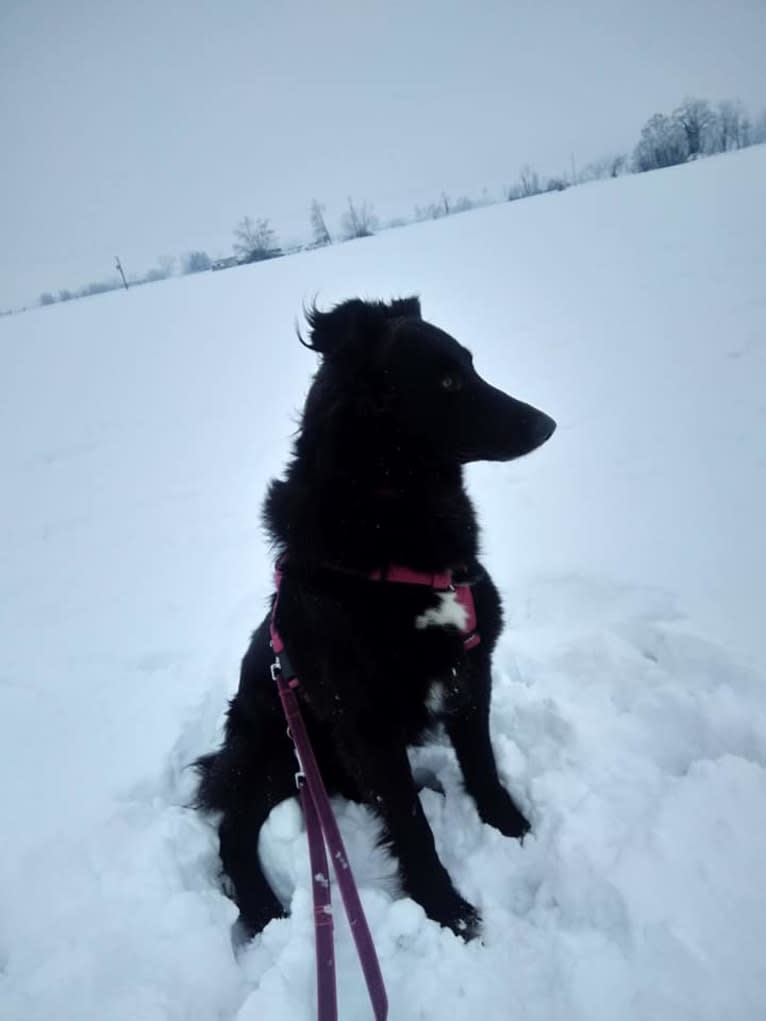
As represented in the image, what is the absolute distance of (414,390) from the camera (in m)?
1.85

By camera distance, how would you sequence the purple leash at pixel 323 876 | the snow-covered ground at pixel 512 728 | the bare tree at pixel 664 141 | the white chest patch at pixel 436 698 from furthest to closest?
the bare tree at pixel 664 141
the white chest patch at pixel 436 698
the snow-covered ground at pixel 512 728
the purple leash at pixel 323 876

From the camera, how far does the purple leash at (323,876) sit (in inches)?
57.7

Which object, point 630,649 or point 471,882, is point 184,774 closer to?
point 471,882

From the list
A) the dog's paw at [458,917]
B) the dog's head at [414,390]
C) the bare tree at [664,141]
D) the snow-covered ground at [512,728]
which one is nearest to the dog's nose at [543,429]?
the dog's head at [414,390]

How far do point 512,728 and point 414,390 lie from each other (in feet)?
5.28

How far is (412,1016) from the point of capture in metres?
1.69

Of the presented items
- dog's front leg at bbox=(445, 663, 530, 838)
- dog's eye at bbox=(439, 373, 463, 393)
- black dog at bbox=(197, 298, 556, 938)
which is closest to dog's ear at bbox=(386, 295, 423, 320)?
black dog at bbox=(197, 298, 556, 938)

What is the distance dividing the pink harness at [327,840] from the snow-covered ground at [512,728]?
1.09ft

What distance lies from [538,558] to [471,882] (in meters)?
2.23

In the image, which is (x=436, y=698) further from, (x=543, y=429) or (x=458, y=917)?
(x=543, y=429)

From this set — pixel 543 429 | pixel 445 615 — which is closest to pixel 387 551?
pixel 445 615

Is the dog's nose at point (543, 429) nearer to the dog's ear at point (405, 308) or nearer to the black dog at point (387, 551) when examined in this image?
the black dog at point (387, 551)

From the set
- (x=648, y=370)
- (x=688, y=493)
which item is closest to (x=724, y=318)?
(x=648, y=370)

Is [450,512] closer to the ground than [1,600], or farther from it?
farther from it
